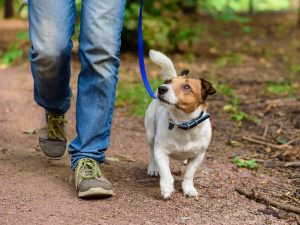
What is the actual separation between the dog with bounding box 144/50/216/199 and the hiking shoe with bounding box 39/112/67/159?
761mm

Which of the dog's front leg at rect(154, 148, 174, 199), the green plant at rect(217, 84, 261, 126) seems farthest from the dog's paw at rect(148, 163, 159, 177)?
the green plant at rect(217, 84, 261, 126)

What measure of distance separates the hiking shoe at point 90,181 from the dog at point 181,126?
351 millimetres

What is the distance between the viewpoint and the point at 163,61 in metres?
3.91

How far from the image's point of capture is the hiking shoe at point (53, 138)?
4199 millimetres

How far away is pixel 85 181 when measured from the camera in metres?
3.52

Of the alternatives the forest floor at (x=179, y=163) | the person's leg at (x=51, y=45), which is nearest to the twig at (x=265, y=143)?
the forest floor at (x=179, y=163)

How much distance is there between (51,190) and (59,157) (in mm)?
654

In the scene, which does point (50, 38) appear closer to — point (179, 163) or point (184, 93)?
point (184, 93)

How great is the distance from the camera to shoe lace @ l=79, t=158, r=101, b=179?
3579 mm

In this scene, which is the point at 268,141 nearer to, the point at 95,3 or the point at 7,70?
the point at 95,3

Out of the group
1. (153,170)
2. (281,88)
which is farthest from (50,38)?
(281,88)

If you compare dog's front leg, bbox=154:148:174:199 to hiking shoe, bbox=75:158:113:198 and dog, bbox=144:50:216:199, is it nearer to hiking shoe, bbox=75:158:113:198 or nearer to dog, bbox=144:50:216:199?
dog, bbox=144:50:216:199

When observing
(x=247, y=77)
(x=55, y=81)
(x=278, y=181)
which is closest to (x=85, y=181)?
(x=55, y=81)

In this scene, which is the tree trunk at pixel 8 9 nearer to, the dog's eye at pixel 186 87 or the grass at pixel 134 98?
the grass at pixel 134 98
